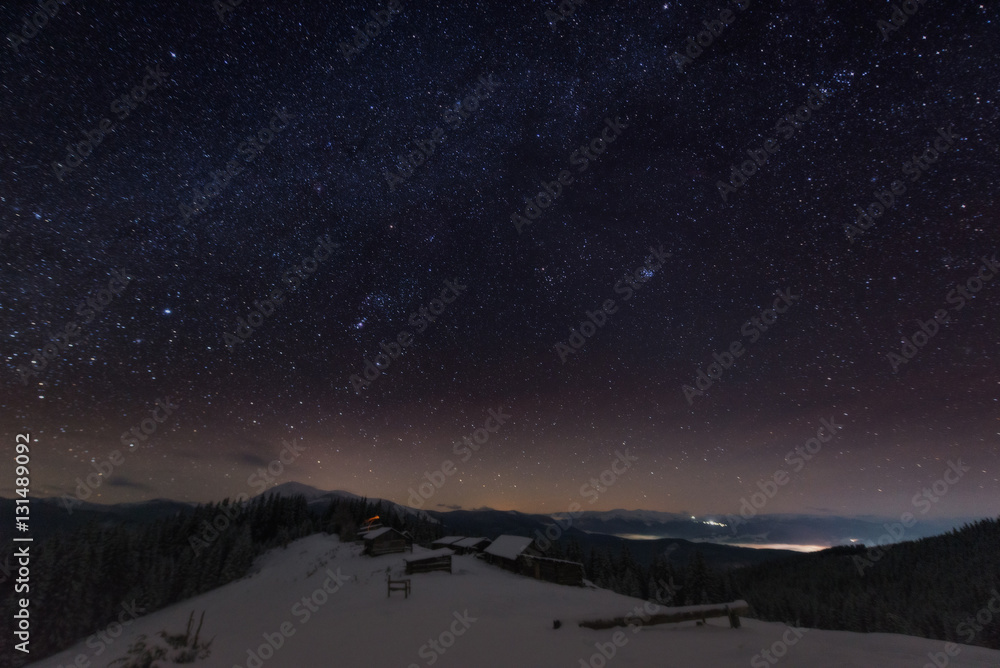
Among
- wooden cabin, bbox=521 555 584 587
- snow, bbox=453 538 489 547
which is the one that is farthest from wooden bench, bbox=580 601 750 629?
snow, bbox=453 538 489 547

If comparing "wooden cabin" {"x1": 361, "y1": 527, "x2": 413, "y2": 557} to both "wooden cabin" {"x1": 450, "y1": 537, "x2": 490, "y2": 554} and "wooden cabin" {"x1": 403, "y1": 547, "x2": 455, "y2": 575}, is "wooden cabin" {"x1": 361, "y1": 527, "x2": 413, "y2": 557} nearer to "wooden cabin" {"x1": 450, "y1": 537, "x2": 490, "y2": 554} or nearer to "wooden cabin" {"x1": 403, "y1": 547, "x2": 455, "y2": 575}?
"wooden cabin" {"x1": 450, "y1": 537, "x2": 490, "y2": 554}

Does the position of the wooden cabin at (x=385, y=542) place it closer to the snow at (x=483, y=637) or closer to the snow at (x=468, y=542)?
the snow at (x=468, y=542)

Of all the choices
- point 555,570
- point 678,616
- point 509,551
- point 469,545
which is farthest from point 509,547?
point 678,616

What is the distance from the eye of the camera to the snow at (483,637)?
34.9ft

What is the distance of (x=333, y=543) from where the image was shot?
50531 millimetres

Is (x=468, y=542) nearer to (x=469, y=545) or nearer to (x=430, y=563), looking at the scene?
(x=469, y=545)

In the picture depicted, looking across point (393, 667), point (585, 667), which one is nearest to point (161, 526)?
point (393, 667)

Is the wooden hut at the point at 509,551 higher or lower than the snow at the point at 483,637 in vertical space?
lower

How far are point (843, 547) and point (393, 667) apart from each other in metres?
174

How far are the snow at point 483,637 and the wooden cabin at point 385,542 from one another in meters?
12.9

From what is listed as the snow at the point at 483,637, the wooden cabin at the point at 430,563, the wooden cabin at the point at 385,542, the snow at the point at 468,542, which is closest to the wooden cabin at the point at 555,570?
the snow at the point at 483,637

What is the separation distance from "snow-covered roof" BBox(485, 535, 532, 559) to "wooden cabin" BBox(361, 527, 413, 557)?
9.43 metres

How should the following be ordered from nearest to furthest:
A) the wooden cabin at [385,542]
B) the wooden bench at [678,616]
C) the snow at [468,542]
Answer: the wooden bench at [678,616] → the wooden cabin at [385,542] → the snow at [468,542]

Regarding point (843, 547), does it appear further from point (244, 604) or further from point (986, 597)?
point (244, 604)
